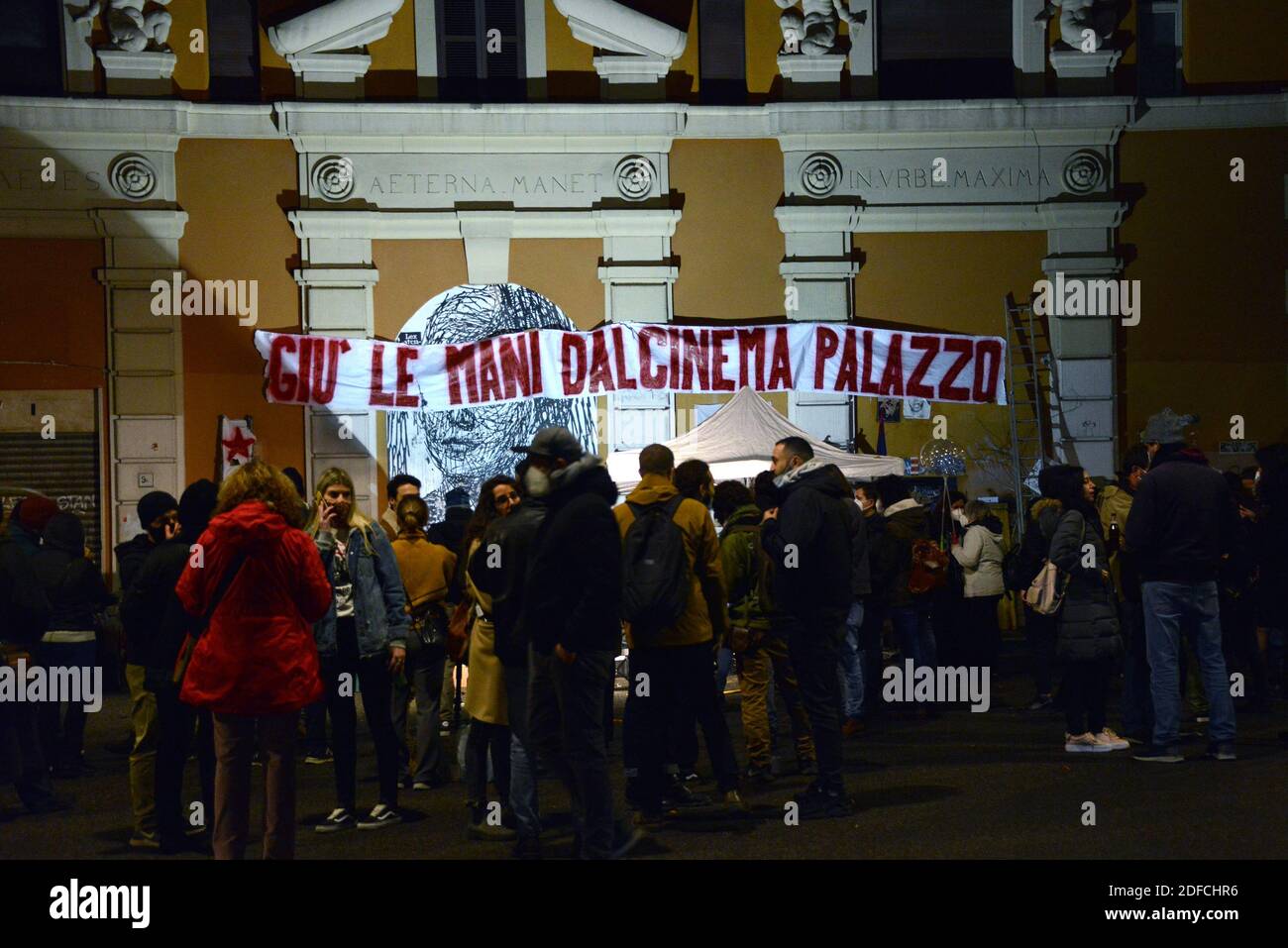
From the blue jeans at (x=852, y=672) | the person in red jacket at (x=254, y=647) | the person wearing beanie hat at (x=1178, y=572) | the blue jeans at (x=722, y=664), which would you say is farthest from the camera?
the blue jeans at (x=852, y=672)

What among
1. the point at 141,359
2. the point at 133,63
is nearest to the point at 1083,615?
the point at 141,359

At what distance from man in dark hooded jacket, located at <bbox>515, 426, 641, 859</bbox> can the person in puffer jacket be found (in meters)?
3.79

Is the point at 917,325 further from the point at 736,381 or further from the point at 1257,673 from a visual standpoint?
the point at 1257,673

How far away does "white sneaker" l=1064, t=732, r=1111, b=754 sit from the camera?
34.6 ft

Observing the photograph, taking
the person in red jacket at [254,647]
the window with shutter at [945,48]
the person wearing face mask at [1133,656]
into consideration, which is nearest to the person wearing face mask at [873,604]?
the person wearing face mask at [1133,656]

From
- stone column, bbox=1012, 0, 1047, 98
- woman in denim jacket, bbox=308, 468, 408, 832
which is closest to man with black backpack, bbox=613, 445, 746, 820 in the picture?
woman in denim jacket, bbox=308, 468, 408, 832

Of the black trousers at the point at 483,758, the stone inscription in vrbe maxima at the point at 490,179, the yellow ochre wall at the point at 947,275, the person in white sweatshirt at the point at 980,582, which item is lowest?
the black trousers at the point at 483,758

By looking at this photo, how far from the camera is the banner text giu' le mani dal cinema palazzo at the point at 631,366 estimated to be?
58.6ft

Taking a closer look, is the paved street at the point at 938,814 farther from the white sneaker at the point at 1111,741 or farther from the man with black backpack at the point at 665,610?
the man with black backpack at the point at 665,610

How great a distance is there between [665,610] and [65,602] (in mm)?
4205

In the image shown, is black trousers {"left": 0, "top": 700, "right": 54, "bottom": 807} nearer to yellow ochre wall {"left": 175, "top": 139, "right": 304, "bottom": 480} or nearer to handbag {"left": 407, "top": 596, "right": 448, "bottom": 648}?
handbag {"left": 407, "top": 596, "right": 448, "bottom": 648}

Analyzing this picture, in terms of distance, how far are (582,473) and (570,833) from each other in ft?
7.26

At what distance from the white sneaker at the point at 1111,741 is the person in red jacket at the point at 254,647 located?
561 centimetres
